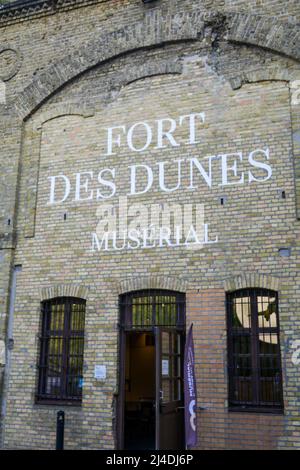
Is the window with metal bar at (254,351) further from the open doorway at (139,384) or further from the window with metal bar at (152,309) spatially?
the open doorway at (139,384)

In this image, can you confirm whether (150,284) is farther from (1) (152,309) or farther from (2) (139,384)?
(2) (139,384)

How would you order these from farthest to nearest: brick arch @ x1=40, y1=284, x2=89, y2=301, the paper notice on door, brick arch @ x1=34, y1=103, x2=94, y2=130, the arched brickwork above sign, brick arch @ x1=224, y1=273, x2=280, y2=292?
brick arch @ x1=34, y1=103, x2=94, y2=130 → brick arch @ x1=40, y1=284, x2=89, y2=301 → the arched brickwork above sign → the paper notice on door → brick arch @ x1=224, y1=273, x2=280, y2=292

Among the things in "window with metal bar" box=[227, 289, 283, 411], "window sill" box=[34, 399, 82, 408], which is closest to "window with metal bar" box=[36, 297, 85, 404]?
"window sill" box=[34, 399, 82, 408]

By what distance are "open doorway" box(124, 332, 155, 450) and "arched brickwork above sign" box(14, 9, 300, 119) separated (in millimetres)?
6215

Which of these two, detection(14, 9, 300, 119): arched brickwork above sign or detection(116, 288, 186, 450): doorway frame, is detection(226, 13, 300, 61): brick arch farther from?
detection(116, 288, 186, 450): doorway frame

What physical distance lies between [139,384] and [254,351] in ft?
20.6

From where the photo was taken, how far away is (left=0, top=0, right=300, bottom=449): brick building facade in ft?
29.6

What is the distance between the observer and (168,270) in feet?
31.9

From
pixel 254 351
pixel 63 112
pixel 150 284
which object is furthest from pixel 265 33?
pixel 254 351

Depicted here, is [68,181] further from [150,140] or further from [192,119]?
[192,119]

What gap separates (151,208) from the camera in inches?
401

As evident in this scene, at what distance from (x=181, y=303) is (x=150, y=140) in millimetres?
3335

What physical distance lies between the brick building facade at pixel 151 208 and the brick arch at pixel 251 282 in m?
0.02
